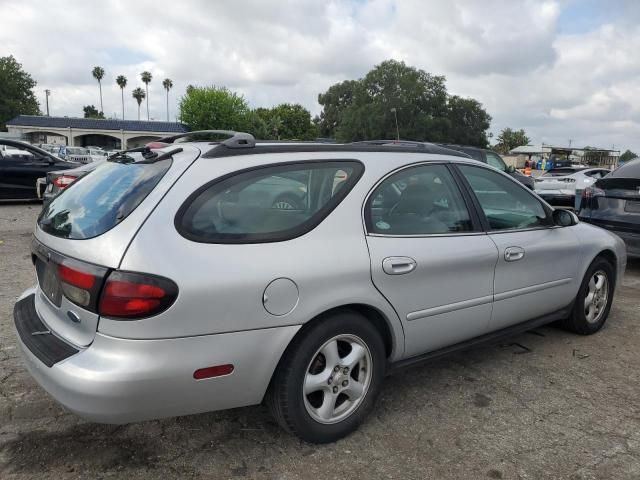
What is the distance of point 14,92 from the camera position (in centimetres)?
7219

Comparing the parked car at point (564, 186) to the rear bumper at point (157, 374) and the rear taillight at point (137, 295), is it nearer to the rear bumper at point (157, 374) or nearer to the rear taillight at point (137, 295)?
the rear bumper at point (157, 374)

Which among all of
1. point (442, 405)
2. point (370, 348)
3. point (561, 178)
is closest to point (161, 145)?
point (370, 348)

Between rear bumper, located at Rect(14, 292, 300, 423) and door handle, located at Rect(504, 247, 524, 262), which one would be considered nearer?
rear bumper, located at Rect(14, 292, 300, 423)

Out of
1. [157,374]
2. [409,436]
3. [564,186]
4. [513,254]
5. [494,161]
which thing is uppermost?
[494,161]

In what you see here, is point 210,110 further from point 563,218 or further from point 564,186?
point 563,218

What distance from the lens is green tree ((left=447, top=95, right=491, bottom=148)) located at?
223 feet

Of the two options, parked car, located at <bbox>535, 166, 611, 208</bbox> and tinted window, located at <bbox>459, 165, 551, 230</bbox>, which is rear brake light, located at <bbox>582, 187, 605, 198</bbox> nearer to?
tinted window, located at <bbox>459, 165, 551, 230</bbox>

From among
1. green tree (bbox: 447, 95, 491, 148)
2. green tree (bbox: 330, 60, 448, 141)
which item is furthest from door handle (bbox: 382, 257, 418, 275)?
green tree (bbox: 447, 95, 491, 148)

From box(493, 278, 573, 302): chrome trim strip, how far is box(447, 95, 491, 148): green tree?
219 ft

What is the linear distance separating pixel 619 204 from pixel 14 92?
3258 inches

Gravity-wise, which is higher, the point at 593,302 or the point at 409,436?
the point at 593,302

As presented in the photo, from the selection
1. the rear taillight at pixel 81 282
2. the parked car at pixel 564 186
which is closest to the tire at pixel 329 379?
the rear taillight at pixel 81 282

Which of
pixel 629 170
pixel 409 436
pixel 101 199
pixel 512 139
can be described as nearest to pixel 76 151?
pixel 629 170

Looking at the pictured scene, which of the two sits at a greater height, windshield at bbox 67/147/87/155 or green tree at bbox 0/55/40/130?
green tree at bbox 0/55/40/130
